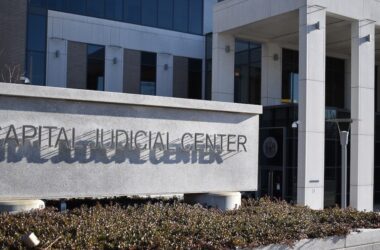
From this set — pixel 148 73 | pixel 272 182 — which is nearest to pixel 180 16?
pixel 148 73

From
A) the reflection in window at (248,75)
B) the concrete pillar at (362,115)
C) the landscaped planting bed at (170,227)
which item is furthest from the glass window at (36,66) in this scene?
the landscaped planting bed at (170,227)

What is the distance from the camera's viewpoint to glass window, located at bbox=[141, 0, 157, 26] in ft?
114

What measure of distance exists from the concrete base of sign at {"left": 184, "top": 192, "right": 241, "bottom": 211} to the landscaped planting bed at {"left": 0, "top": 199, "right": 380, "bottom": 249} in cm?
59

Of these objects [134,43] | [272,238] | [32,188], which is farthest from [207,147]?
[134,43]

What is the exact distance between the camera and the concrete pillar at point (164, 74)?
35.0 m

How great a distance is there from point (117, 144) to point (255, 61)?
806 inches

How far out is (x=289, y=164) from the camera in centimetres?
2625

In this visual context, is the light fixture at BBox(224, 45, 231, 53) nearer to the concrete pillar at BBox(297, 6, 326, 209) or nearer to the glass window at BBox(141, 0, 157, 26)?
the concrete pillar at BBox(297, 6, 326, 209)

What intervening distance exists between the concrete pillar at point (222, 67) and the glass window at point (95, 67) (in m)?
9.06

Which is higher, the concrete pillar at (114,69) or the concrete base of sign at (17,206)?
the concrete pillar at (114,69)

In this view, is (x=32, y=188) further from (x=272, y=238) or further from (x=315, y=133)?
(x=315, y=133)

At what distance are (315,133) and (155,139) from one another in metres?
12.0

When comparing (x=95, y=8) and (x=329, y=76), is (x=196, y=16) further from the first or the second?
(x=329, y=76)

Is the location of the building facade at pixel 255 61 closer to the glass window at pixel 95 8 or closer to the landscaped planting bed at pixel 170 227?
the glass window at pixel 95 8
